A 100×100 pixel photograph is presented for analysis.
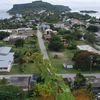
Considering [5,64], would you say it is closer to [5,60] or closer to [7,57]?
[5,60]

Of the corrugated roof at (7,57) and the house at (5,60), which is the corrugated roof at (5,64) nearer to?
the house at (5,60)

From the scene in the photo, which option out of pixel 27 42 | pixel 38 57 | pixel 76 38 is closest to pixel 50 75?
pixel 38 57

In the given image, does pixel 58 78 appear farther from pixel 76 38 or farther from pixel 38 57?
pixel 76 38

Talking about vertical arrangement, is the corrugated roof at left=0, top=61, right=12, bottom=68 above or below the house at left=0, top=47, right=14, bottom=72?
above

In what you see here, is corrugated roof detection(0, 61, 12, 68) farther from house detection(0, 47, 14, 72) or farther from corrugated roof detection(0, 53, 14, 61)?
corrugated roof detection(0, 53, 14, 61)

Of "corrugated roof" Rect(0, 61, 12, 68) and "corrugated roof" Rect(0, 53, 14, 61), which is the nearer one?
"corrugated roof" Rect(0, 61, 12, 68)

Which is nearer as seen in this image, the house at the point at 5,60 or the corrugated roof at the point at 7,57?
the house at the point at 5,60

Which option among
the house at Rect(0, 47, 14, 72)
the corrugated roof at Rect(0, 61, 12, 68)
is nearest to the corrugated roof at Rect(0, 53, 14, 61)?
the house at Rect(0, 47, 14, 72)

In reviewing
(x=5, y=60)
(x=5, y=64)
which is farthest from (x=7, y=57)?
(x=5, y=64)

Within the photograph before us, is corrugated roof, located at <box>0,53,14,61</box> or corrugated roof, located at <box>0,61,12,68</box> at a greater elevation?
corrugated roof, located at <box>0,61,12,68</box>

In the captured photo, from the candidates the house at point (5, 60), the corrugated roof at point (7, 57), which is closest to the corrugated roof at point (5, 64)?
the house at point (5, 60)

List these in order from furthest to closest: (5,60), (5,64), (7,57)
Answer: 1. (7,57)
2. (5,60)
3. (5,64)
